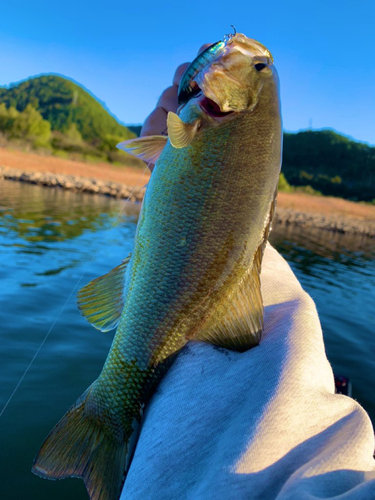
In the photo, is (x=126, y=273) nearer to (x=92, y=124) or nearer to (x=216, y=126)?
(x=216, y=126)

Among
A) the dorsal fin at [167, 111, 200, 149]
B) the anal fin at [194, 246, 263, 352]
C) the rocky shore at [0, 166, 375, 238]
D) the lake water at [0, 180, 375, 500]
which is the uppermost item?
the dorsal fin at [167, 111, 200, 149]

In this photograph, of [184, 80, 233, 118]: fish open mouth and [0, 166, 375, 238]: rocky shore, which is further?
[0, 166, 375, 238]: rocky shore

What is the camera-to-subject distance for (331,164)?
89688 mm

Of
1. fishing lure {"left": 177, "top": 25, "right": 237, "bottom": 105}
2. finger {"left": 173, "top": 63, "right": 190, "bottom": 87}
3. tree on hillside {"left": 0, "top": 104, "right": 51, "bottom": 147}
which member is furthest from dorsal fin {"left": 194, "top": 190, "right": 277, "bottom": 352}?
tree on hillside {"left": 0, "top": 104, "right": 51, "bottom": 147}

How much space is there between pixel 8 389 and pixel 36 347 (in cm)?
103

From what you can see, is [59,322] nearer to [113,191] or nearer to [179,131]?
[179,131]

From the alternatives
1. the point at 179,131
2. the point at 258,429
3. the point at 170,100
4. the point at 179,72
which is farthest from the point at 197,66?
the point at 258,429

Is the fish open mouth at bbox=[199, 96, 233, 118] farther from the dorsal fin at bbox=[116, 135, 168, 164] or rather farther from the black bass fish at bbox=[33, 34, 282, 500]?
the dorsal fin at bbox=[116, 135, 168, 164]

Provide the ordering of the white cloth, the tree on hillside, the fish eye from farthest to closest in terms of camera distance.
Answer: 1. the tree on hillside
2. the fish eye
3. the white cloth

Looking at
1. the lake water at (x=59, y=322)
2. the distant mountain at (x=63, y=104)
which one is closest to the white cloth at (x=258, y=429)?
the lake water at (x=59, y=322)

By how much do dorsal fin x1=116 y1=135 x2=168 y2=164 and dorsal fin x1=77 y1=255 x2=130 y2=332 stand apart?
534 millimetres

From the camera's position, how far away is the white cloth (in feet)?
3.46

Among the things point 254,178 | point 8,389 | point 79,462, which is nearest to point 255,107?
point 254,178

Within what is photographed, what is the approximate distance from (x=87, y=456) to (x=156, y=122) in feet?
7.82
